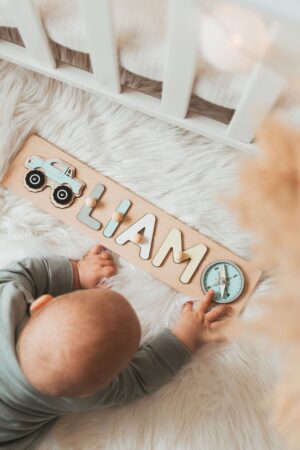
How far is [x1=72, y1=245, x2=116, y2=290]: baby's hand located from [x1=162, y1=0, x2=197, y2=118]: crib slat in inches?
10.2

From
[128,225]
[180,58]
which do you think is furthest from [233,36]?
[128,225]

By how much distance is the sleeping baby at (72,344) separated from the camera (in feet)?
1.94

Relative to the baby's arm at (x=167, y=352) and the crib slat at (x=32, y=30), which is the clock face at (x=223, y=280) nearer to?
the baby's arm at (x=167, y=352)

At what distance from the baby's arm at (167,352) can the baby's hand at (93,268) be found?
0.43 feet

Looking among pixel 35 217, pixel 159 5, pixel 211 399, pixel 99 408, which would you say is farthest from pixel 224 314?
pixel 159 5

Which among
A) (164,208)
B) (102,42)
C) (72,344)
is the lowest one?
(72,344)

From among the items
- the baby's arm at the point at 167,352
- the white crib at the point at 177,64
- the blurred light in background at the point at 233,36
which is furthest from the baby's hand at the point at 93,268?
the blurred light in background at the point at 233,36

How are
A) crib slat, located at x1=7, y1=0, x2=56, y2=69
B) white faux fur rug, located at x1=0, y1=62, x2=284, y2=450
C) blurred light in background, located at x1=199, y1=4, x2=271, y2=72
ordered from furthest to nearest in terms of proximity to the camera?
white faux fur rug, located at x1=0, y1=62, x2=284, y2=450
crib slat, located at x1=7, y1=0, x2=56, y2=69
blurred light in background, located at x1=199, y1=4, x2=271, y2=72

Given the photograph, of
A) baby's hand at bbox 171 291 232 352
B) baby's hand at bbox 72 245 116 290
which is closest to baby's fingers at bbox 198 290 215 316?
baby's hand at bbox 171 291 232 352

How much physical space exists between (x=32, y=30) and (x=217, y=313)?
0.49 metres

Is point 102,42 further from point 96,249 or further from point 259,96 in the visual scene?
point 96,249

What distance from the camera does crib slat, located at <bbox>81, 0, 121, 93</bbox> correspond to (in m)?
0.51

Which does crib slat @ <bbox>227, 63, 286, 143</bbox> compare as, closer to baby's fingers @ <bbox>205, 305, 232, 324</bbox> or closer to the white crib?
the white crib

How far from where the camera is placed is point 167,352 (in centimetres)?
76
